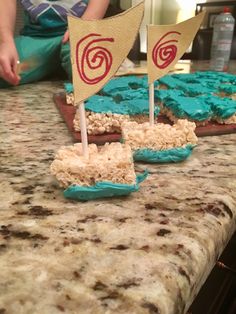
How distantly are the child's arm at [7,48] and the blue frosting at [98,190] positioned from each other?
806 mm

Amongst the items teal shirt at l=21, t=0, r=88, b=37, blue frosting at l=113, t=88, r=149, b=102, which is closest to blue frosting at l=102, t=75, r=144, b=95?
blue frosting at l=113, t=88, r=149, b=102

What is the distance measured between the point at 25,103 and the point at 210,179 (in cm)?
71

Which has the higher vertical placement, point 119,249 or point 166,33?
point 166,33

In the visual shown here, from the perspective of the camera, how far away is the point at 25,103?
3.47 ft

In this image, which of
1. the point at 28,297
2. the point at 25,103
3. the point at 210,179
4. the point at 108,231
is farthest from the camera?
the point at 25,103

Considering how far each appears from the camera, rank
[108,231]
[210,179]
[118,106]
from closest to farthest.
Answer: [108,231] < [210,179] < [118,106]

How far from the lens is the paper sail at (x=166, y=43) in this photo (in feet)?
1.95

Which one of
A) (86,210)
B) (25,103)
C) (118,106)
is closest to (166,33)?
(118,106)

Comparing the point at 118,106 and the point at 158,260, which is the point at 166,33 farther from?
the point at 158,260

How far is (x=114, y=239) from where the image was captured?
1.22ft

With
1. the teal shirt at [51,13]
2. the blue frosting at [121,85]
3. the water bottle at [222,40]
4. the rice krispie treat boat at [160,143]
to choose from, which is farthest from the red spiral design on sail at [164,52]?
the water bottle at [222,40]

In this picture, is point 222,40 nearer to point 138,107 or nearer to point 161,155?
point 138,107

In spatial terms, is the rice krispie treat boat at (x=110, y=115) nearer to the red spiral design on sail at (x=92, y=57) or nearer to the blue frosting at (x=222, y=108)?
the blue frosting at (x=222, y=108)

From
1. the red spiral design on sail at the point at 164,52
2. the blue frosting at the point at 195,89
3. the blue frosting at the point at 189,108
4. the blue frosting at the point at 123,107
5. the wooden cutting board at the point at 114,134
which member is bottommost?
the wooden cutting board at the point at 114,134
